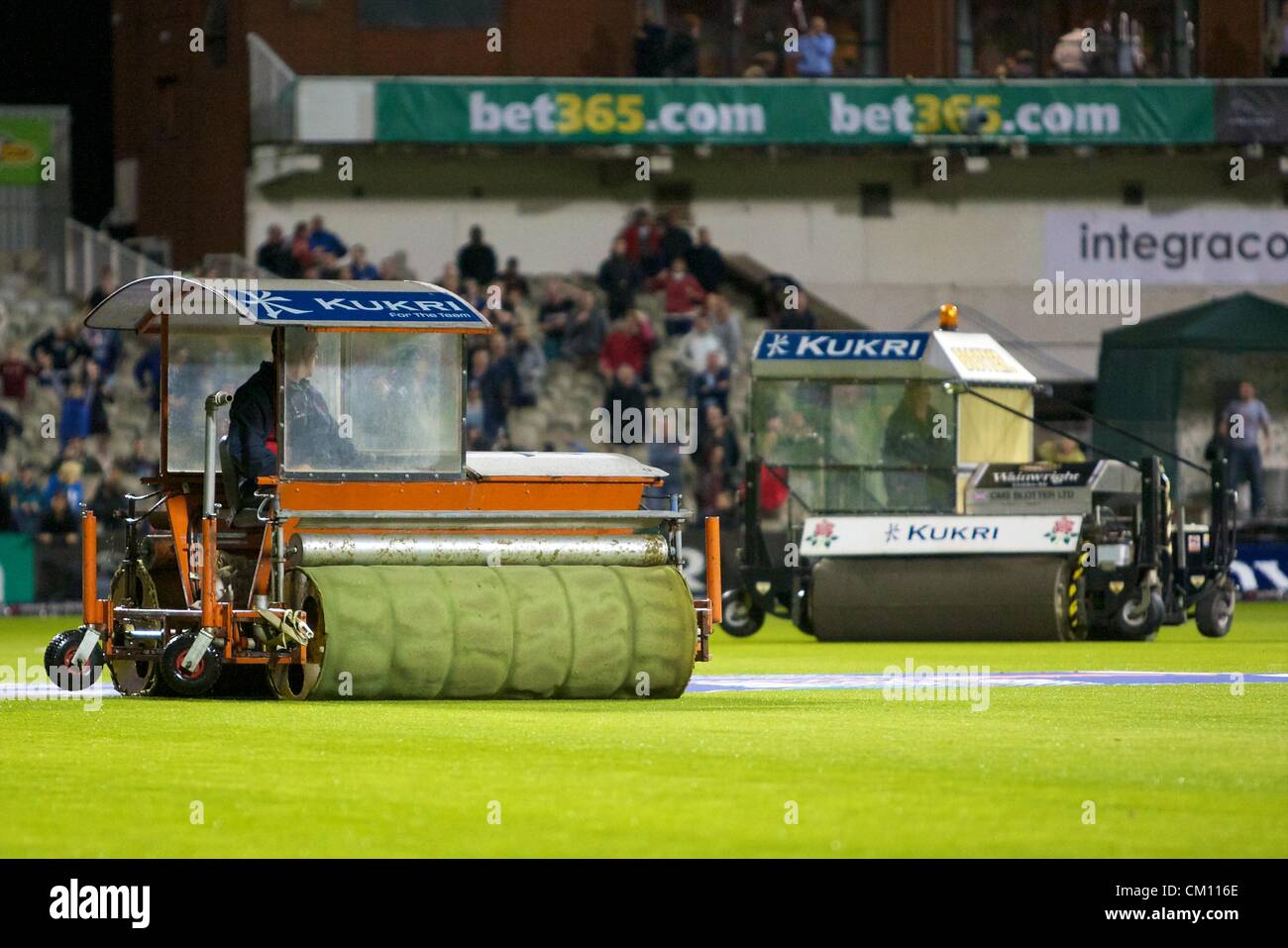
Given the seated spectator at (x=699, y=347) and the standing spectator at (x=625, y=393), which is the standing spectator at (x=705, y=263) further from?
the standing spectator at (x=625, y=393)

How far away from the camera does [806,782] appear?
11805mm

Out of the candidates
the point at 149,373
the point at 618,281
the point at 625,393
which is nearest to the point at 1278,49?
→ the point at 618,281

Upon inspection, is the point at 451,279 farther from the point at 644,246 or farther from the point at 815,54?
the point at 815,54

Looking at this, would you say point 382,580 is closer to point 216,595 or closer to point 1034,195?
point 216,595

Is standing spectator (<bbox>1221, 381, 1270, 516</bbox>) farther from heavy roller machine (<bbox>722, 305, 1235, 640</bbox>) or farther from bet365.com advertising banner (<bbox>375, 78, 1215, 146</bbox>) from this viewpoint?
bet365.com advertising banner (<bbox>375, 78, 1215, 146</bbox>)

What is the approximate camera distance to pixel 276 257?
37531mm

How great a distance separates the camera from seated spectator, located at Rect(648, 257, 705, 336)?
127 feet

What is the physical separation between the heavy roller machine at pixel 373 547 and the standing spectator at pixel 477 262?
809 inches

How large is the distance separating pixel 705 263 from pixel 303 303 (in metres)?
22.2

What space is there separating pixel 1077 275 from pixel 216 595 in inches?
1146

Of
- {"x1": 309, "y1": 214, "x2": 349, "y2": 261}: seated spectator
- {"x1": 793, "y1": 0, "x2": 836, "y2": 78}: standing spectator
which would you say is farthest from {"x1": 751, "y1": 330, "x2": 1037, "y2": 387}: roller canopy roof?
{"x1": 793, "y1": 0, "x2": 836, "y2": 78}: standing spectator

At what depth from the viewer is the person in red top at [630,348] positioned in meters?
36.9

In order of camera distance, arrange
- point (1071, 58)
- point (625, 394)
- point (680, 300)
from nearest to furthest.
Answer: point (625, 394) → point (680, 300) → point (1071, 58)

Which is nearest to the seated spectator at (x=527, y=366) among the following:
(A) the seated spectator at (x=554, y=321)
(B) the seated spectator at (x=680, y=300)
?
(A) the seated spectator at (x=554, y=321)
